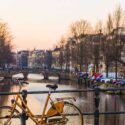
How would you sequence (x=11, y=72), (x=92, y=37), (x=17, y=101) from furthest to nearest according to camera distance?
(x=11, y=72) < (x=92, y=37) < (x=17, y=101)

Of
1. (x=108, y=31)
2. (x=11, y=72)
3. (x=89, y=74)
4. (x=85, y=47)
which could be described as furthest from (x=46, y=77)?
(x=108, y=31)

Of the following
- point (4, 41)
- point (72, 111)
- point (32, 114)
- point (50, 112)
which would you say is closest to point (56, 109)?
point (50, 112)

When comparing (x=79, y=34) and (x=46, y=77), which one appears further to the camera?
(x=46, y=77)

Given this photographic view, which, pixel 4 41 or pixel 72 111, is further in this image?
pixel 4 41

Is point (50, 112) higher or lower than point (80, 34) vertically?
lower

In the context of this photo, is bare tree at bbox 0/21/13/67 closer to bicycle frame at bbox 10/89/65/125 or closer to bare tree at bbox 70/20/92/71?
bare tree at bbox 70/20/92/71

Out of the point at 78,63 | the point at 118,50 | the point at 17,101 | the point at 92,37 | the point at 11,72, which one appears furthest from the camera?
the point at 11,72

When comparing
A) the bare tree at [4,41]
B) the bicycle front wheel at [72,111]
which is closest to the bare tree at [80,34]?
the bare tree at [4,41]

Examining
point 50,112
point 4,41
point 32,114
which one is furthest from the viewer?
point 4,41

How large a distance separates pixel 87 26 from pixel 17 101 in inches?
3047

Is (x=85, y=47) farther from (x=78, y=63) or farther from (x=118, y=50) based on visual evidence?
(x=118, y=50)

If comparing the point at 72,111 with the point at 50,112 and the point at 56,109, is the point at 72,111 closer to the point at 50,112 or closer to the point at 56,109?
the point at 56,109

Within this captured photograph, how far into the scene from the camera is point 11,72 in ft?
331

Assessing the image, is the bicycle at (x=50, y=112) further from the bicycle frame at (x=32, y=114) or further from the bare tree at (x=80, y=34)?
the bare tree at (x=80, y=34)
